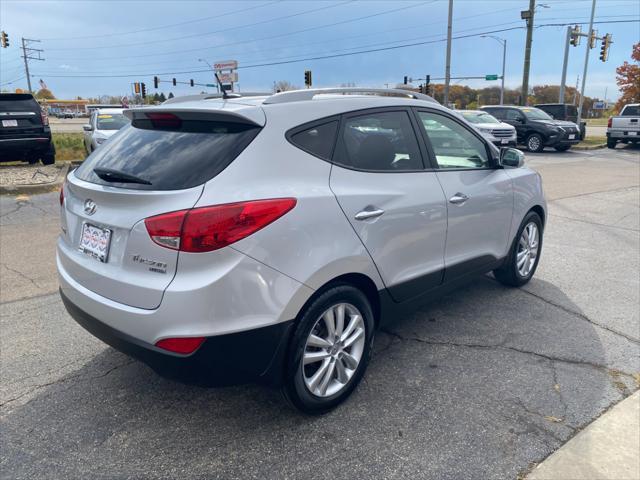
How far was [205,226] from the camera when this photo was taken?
2.28 m

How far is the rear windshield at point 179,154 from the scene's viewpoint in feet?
8.00

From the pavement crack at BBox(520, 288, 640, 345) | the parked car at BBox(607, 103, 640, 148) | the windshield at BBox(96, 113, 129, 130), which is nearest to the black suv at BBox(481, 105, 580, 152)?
the parked car at BBox(607, 103, 640, 148)

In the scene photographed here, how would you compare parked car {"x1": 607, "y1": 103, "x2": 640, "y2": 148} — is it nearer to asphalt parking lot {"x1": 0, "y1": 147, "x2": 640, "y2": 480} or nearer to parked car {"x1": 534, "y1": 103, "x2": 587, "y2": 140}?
parked car {"x1": 534, "y1": 103, "x2": 587, "y2": 140}

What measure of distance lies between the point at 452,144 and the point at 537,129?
1926 cm

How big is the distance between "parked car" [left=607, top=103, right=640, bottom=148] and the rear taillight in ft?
81.4

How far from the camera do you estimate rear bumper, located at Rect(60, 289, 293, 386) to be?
2354 millimetres

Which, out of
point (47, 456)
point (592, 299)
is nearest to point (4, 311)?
point (47, 456)

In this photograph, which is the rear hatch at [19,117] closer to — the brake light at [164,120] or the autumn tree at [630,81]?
the brake light at [164,120]

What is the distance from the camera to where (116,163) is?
279cm

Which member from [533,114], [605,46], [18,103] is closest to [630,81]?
[605,46]

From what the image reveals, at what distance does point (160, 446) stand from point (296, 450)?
0.71m

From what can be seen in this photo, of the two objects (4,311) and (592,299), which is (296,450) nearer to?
(4,311)

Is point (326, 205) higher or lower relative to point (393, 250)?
higher

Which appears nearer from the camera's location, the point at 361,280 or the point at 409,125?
the point at 361,280
